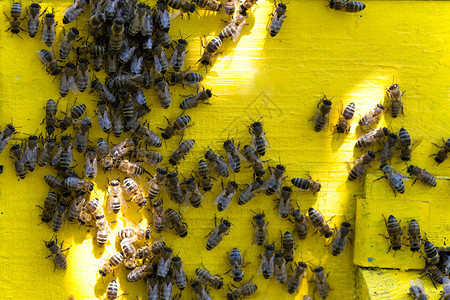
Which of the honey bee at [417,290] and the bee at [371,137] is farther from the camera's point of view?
the bee at [371,137]

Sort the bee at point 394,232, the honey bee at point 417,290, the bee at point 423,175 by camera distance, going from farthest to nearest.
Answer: the bee at point 423,175, the bee at point 394,232, the honey bee at point 417,290

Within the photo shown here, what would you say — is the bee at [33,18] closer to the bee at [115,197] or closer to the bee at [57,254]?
the bee at [115,197]

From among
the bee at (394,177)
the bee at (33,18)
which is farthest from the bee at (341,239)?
the bee at (33,18)

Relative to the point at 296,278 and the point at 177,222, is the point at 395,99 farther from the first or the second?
the point at 177,222

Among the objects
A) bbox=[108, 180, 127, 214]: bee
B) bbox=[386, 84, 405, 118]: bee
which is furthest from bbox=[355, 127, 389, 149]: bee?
bbox=[108, 180, 127, 214]: bee

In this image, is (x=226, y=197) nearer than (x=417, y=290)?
No

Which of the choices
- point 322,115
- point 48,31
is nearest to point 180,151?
point 322,115
